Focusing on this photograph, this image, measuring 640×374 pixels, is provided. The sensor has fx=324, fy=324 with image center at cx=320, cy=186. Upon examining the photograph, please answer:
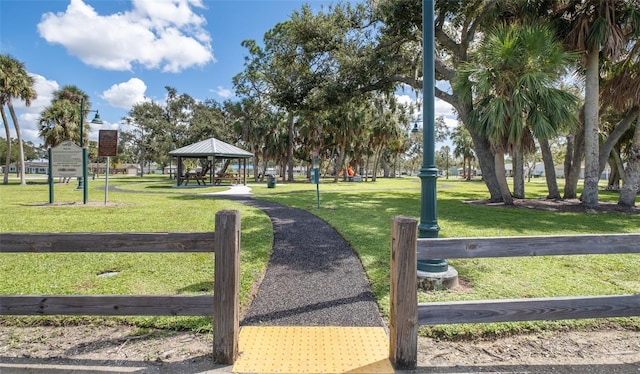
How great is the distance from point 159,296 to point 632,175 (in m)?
16.3

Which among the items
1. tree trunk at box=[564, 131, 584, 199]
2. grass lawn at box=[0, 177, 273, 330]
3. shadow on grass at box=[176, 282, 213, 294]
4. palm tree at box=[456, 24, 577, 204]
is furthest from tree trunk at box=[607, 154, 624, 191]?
shadow on grass at box=[176, 282, 213, 294]

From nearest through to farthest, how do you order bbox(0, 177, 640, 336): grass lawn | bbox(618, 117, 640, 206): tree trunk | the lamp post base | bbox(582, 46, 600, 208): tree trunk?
bbox(0, 177, 640, 336): grass lawn, the lamp post base, bbox(582, 46, 600, 208): tree trunk, bbox(618, 117, 640, 206): tree trunk

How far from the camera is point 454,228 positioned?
816cm

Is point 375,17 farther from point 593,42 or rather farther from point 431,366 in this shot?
point 431,366

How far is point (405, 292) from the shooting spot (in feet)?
8.05

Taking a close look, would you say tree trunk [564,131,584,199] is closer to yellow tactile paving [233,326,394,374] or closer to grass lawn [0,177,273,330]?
grass lawn [0,177,273,330]

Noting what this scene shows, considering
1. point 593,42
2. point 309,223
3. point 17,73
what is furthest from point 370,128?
point 17,73

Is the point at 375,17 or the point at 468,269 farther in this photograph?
the point at 375,17

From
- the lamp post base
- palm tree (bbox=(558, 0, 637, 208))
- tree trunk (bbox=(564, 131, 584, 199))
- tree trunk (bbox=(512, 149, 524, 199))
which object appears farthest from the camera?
tree trunk (bbox=(564, 131, 584, 199))

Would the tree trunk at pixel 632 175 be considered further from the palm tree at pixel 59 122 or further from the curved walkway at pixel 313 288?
the palm tree at pixel 59 122

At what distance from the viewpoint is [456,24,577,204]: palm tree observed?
33.1 ft

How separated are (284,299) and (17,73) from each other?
106 feet

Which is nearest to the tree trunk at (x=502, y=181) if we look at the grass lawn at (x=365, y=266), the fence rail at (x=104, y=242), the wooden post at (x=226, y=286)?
the grass lawn at (x=365, y=266)

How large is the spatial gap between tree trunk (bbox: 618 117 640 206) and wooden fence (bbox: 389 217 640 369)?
13111 mm
